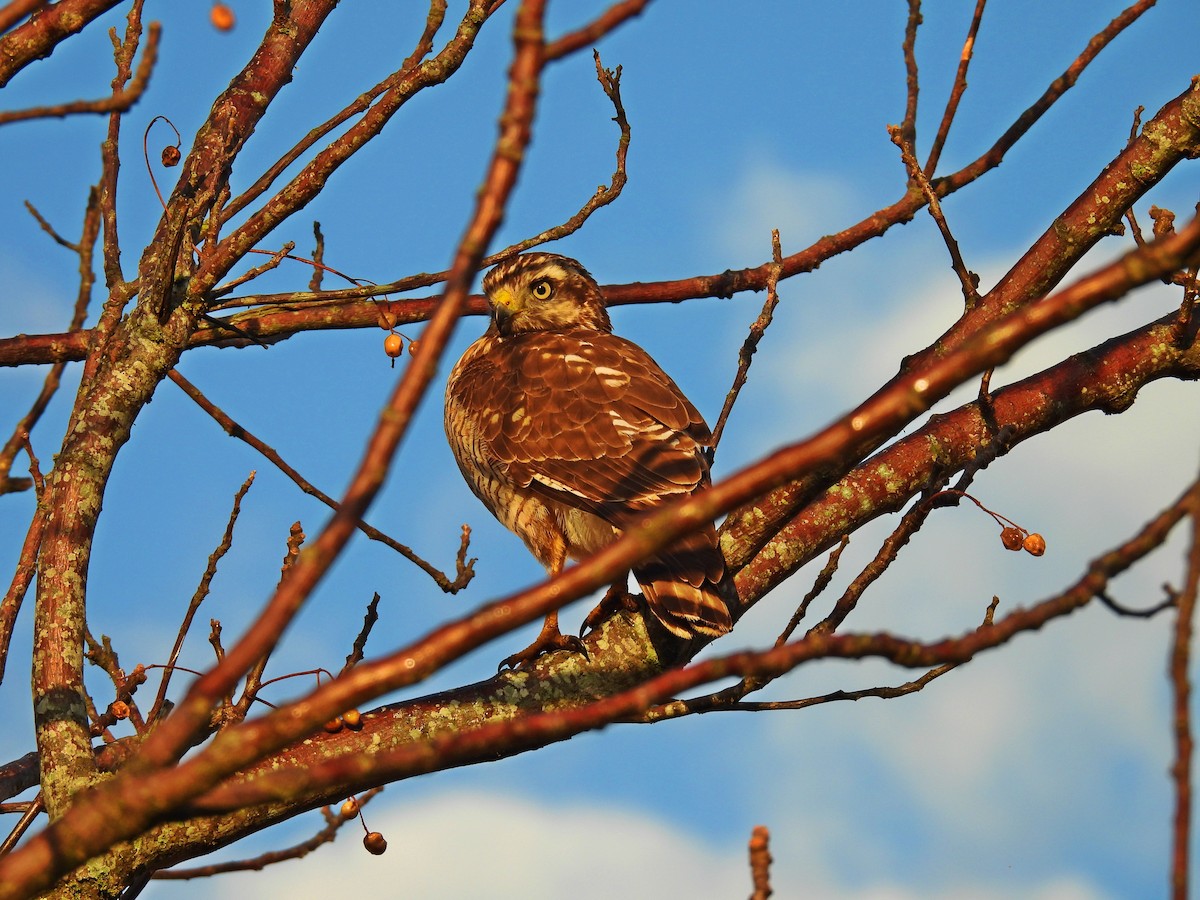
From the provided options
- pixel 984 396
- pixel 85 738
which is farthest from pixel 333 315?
pixel 984 396

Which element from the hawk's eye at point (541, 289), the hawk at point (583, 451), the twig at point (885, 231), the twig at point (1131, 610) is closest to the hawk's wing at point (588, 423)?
the hawk at point (583, 451)

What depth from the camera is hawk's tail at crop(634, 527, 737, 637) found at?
400 centimetres

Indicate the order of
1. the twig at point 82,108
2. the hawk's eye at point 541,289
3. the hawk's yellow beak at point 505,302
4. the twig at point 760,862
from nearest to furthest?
the twig at point 760,862
the twig at point 82,108
the hawk's yellow beak at point 505,302
the hawk's eye at point 541,289

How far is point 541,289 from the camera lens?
6895mm

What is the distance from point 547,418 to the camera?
527 cm

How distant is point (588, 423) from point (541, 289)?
75.8 inches

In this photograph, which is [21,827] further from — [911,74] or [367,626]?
[911,74]

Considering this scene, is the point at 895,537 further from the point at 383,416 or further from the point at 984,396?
the point at 383,416

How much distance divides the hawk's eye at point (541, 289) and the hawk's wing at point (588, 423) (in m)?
0.91

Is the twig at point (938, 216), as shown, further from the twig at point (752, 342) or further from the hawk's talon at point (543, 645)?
the hawk's talon at point (543, 645)

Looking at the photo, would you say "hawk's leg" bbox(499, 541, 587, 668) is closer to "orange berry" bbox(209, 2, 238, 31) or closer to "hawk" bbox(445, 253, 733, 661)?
"hawk" bbox(445, 253, 733, 661)

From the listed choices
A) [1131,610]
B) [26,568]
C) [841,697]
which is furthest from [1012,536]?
[26,568]

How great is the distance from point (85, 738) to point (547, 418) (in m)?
2.24

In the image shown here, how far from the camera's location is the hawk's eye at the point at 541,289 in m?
6.87
